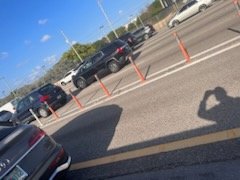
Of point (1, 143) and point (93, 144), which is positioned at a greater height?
point (1, 143)

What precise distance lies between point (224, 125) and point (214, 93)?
5.34 ft

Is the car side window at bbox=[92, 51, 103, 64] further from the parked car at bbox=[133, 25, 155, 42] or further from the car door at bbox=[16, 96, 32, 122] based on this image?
the parked car at bbox=[133, 25, 155, 42]

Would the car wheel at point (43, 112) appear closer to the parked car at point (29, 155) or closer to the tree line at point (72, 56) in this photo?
the parked car at point (29, 155)

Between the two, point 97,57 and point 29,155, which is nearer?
point 29,155

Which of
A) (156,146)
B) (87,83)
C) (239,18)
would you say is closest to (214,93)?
(156,146)

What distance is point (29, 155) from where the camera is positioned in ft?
16.6

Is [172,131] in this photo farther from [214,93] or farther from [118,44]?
[118,44]

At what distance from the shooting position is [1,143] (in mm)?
4930

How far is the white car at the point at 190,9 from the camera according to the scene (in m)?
28.9

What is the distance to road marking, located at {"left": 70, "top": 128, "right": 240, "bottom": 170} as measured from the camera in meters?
4.88

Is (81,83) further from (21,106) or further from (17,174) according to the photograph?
(17,174)

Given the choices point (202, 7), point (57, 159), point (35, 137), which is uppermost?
point (35, 137)

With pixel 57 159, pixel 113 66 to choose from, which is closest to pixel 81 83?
pixel 113 66

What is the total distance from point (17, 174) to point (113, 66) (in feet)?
48.3
